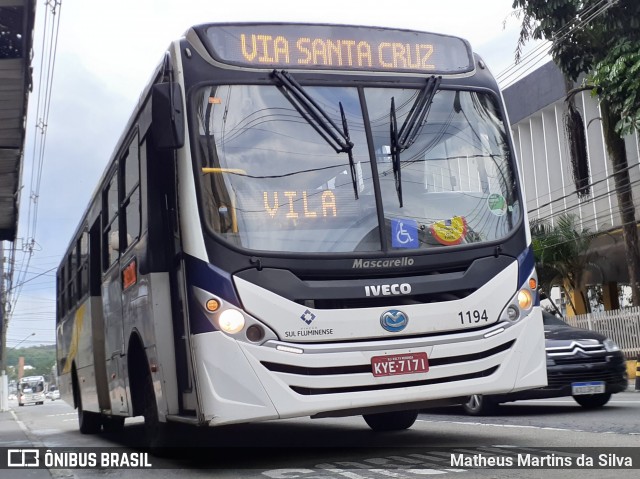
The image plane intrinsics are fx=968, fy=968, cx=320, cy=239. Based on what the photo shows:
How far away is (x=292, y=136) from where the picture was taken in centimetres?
769

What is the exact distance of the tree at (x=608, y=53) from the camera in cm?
2117

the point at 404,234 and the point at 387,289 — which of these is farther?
the point at 404,234

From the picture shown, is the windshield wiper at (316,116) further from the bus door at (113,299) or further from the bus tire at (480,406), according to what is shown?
the bus tire at (480,406)

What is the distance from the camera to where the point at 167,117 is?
24.2ft

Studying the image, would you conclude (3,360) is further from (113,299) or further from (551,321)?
(113,299)

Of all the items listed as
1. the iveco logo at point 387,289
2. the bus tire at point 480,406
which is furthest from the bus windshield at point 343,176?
the bus tire at point 480,406

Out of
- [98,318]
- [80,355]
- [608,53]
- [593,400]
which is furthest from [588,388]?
[608,53]

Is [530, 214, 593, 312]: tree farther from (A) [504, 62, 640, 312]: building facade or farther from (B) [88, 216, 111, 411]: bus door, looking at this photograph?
(B) [88, 216, 111, 411]: bus door

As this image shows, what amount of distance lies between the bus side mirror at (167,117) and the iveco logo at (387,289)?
1809mm

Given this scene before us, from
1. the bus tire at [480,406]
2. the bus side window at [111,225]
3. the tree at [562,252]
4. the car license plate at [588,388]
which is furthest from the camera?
the tree at [562,252]

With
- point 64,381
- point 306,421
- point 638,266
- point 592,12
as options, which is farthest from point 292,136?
point 638,266

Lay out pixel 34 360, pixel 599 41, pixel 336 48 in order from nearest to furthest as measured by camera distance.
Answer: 1. pixel 336 48
2. pixel 599 41
3. pixel 34 360

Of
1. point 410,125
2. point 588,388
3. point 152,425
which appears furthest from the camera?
point 588,388

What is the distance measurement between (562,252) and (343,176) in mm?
22112
